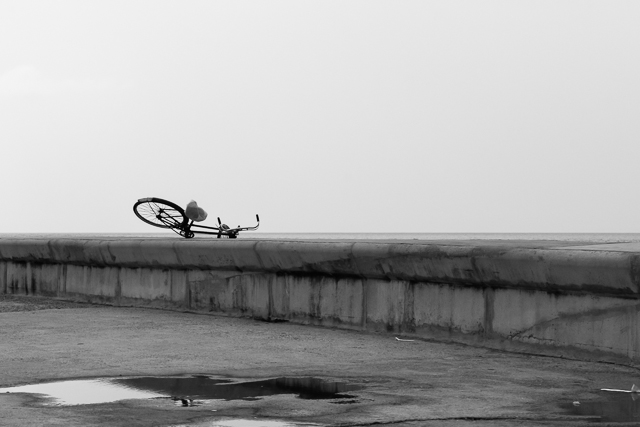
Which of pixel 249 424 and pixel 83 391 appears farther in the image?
pixel 83 391

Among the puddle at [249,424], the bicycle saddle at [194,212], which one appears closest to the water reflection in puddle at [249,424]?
the puddle at [249,424]

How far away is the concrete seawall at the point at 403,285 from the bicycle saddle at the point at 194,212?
3.45m

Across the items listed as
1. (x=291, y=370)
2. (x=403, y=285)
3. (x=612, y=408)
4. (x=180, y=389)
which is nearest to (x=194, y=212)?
(x=403, y=285)

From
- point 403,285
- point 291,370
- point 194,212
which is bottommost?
point 291,370

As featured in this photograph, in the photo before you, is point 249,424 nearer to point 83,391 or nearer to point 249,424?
point 249,424

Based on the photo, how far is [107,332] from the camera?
28.8 feet

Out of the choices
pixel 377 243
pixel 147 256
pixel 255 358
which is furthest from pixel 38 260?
pixel 255 358

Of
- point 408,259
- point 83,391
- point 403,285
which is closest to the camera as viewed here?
point 83,391

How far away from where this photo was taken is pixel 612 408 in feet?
17.2

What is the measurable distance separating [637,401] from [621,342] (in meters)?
1.36

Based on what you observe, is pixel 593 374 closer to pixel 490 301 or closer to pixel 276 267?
pixel 490 301

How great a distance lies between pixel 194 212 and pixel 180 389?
411 inches

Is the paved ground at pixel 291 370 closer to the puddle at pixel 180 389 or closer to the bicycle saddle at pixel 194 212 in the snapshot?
the puddle at pixel 180 389

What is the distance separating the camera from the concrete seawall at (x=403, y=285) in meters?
6.95
